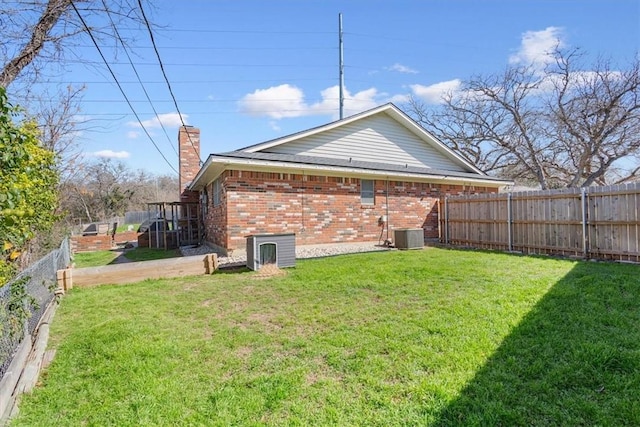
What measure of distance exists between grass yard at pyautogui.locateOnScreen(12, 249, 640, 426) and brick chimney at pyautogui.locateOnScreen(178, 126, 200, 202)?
467 inches

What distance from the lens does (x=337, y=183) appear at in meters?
10.8

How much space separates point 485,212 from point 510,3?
7.04 metres

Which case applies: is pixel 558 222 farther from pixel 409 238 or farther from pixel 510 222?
pixel 409 238

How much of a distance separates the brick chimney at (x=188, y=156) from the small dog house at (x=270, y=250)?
10083 millimetres

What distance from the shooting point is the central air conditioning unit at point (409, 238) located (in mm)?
10016

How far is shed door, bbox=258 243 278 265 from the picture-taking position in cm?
715

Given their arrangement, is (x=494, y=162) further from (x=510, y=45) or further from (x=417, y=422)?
(x=417, y=422)

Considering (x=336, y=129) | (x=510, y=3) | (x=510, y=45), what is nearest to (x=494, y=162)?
(x=510, y=45)

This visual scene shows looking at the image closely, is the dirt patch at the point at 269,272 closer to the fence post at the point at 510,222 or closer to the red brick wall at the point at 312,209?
the red brick wall at the point at 312,209

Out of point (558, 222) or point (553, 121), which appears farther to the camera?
point (553, 121)

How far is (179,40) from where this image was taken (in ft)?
23.1

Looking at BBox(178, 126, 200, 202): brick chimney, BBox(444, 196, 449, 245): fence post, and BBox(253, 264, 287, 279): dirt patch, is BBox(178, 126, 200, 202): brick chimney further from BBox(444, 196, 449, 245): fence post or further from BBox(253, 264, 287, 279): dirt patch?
BBox(444, 196, 449, 245): fence post

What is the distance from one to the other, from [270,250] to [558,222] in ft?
23.2

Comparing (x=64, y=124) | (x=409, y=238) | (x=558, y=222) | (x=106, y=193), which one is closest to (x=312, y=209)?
(x=409, y=238)
